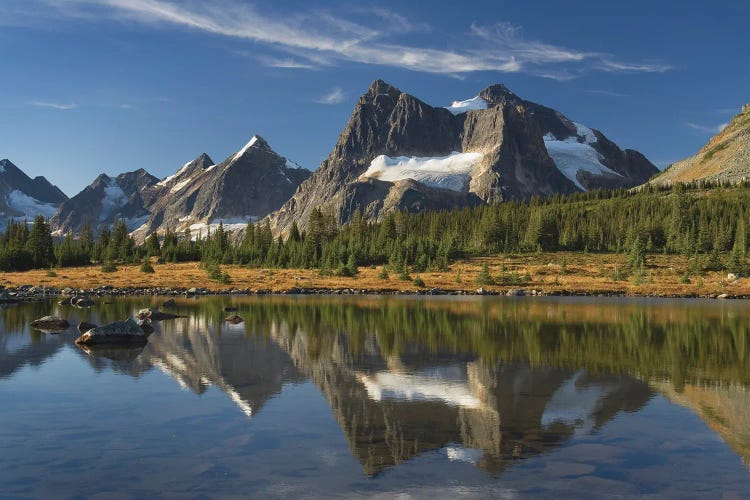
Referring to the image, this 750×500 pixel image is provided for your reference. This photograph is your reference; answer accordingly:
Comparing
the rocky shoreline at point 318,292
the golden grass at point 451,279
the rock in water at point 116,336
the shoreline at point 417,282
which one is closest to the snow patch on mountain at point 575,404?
the rock in water at point 116,336

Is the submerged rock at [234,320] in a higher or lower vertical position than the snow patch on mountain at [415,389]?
lower

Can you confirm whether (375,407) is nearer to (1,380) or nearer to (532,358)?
(532,358)

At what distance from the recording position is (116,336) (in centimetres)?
3469

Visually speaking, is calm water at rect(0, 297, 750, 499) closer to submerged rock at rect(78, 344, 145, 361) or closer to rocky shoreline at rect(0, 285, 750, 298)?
submerged rock at rect(78, 344, 145, 361)

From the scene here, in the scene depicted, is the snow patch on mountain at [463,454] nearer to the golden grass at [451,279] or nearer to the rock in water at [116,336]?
the rock in water at [116,336]

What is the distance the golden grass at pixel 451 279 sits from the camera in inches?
3888

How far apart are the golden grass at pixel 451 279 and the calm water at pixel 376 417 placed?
62892mm

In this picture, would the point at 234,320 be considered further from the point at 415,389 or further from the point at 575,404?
the point at 575,404

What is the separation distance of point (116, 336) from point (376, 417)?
21635 millimetres

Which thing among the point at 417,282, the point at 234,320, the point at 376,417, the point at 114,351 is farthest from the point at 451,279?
the point at 376,417

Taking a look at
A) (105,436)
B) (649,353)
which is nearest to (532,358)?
(649,353)

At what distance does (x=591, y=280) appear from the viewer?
111 metres

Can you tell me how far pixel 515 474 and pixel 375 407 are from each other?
6979mm

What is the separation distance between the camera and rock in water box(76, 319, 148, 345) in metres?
34.4
